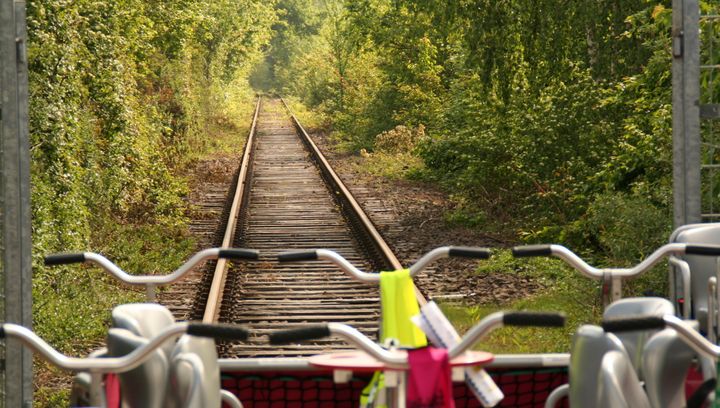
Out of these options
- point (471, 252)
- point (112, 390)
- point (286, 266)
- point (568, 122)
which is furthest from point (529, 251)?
point (568, 122)

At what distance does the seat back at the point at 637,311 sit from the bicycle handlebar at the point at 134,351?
1.29 m

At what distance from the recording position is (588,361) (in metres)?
3.79

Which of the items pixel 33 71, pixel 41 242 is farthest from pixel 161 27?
pixel 41 242

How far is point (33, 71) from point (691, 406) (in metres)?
10.3

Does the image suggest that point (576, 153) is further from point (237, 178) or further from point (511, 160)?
point (237, 178)

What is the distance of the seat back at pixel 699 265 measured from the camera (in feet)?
18.6

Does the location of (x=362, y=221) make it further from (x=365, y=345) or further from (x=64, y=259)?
(x=365, y=345)

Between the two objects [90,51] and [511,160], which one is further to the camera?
[511,160]

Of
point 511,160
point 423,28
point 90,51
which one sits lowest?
point 511,160

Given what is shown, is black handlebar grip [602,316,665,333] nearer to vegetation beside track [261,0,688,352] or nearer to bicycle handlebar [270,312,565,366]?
bicycle handlebar [270,312,565,366]

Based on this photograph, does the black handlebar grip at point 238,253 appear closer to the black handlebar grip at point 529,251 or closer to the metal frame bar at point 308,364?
the metal frame bar at point 308,364

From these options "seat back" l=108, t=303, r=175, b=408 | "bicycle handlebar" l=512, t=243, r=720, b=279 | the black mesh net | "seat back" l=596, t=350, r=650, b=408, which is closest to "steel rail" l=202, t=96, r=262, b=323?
the black mesh net

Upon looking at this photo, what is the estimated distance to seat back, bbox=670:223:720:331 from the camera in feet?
18.6

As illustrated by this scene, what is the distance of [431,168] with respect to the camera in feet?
81.9
